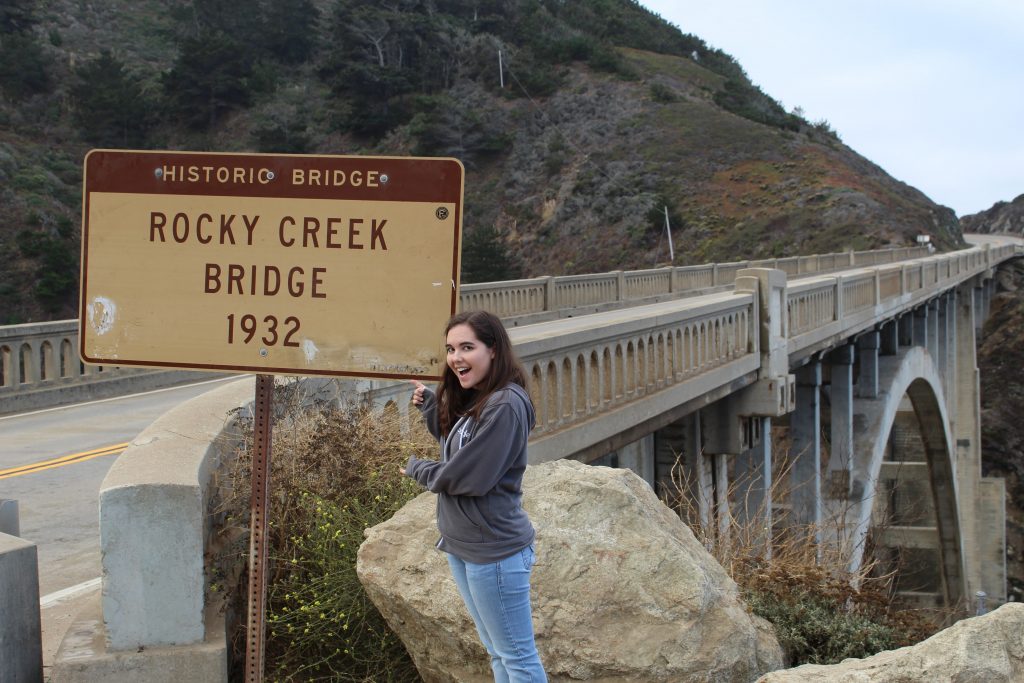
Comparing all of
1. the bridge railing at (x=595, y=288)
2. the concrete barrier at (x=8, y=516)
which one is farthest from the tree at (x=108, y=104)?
the concrete barrier at (x=8, y=516)

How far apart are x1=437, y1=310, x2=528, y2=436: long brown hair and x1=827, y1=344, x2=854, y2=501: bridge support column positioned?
15963mm

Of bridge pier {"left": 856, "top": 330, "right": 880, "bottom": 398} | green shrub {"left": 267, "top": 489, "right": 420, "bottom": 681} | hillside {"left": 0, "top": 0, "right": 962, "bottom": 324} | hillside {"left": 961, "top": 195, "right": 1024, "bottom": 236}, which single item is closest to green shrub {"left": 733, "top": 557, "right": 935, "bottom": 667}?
green shrub {"left": 267, "top": 489, "right": 420, "bottom": 681}

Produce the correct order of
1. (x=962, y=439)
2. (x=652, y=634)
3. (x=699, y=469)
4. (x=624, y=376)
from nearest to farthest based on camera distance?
1. (x=652, y=634)
2. (x=624, y=376)
3. (x=699, y=469)
4. (x=962, y=439)

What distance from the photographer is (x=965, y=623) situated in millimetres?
3227

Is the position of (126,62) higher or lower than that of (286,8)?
lower

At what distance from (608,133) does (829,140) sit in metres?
20.1

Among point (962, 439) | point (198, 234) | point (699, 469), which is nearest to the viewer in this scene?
point (198, 234)

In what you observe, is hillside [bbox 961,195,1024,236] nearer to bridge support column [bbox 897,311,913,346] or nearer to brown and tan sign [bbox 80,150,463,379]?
bridge support column [bbox 897,311,913,346]

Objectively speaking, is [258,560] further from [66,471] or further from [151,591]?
[66,471]

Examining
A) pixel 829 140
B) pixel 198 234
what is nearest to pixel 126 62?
pixel 829 140

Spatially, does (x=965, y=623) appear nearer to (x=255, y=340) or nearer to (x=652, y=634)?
(x=652, y=634)

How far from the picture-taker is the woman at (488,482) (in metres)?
2.95

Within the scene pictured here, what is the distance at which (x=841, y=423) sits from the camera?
19.5m

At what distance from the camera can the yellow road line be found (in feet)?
28.7
